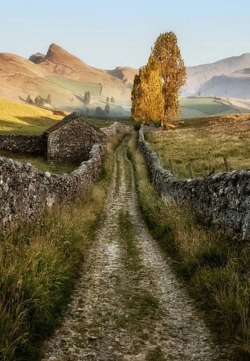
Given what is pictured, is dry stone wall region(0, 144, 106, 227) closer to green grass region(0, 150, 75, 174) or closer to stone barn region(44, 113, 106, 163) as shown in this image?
green grass region(0, 150, 75, 174)

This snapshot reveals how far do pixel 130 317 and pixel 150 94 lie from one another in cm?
6372

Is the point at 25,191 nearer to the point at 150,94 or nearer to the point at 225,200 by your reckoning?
the point at 225,200

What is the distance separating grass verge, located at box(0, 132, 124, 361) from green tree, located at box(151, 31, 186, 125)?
2465 inches

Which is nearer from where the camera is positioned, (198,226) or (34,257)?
(34,257)

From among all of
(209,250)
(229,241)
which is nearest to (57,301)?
(209,250)

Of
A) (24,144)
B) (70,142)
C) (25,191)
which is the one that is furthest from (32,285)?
(24,144)

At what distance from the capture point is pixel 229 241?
10078 mm

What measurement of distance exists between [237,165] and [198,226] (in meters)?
16.4

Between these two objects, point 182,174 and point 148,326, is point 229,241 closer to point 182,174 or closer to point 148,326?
point 148,326

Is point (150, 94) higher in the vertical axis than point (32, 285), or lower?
higher

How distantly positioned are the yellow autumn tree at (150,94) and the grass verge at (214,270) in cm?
5563

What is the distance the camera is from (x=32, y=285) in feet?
22.0

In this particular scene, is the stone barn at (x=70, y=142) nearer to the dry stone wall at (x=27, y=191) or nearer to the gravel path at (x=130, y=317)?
the dry stone wall at (x=27, y=191)

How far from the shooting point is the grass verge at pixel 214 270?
6.45m
